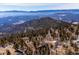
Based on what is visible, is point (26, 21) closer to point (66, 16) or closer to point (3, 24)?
point (3, 24)

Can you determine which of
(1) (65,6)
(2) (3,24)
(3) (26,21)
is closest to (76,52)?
(1) (65,6)

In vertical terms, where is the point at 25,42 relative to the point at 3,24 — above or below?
below

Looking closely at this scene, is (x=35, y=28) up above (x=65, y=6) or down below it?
below

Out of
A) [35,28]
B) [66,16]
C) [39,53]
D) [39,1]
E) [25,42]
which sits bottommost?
[39,53]

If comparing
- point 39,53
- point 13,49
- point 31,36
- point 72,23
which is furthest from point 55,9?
point 13,49

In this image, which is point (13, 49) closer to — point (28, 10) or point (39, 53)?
point (39, 53)

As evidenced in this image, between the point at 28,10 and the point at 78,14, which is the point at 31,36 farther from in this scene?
the point at 78,14

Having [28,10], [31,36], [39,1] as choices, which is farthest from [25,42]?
[39,1]
